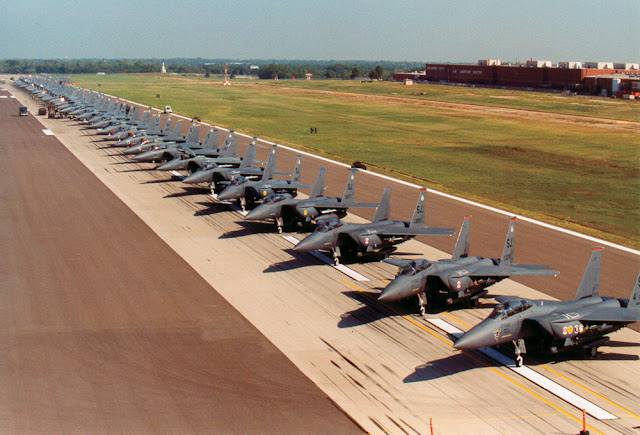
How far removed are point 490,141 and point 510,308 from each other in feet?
237

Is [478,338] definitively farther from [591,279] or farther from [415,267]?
[591,279]

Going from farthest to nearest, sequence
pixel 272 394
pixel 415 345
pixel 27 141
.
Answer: pixel 27 141 → pixel 415 345 → pixel 272 394

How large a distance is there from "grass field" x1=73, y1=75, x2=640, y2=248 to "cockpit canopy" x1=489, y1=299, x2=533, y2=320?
21391 millimetres

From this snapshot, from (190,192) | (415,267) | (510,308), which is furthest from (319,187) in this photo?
(510,308)

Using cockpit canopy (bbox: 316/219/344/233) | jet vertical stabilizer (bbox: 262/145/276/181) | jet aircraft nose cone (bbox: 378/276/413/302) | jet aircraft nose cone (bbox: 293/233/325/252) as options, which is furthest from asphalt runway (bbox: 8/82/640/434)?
jet vertical stabilizer (bbox: 262/145/276/181)

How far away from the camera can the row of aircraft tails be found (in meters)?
23.6

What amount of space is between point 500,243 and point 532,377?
58.6 ft

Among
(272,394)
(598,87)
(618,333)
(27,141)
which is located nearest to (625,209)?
(618,333)

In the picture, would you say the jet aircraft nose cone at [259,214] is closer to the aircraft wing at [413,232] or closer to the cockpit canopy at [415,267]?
the aircraft wing at [413,232]

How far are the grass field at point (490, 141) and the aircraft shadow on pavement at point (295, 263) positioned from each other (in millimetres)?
20787

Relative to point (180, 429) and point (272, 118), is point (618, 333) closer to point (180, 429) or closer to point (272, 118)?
point (180, 429)

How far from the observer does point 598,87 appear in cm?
17188

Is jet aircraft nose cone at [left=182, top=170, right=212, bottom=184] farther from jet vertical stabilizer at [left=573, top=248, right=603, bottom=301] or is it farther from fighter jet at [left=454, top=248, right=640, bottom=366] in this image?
jet vertical stabilizer at [left=573, top=248, right=603, bottom=301]

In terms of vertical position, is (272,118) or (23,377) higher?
(272,118)
